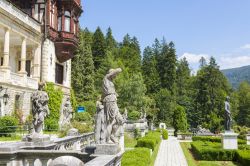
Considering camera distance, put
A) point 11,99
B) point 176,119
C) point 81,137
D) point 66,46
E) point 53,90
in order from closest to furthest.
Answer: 1. point 81,137
2. point 11,99
3. point 53,90
4. point 66,46
5. point 176,119

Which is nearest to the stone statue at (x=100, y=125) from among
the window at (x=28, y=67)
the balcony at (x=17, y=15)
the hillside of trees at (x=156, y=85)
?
the balcony at (x=17, y=15)

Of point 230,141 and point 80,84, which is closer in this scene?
point 230,141

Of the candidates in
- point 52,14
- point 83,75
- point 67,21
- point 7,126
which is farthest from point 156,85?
point 7,126

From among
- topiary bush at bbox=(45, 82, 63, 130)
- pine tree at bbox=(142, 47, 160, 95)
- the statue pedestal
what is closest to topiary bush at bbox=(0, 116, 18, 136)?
topiary bush at bbox=(45, 82, 63, 130)

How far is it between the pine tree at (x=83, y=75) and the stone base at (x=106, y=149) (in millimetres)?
52310

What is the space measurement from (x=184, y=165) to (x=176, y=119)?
3508 cm

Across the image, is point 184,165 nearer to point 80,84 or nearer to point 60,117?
point 60,117

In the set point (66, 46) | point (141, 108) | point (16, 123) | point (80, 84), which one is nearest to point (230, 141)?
point (16, 123)

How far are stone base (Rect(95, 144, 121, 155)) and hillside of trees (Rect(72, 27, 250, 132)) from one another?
1606 inches

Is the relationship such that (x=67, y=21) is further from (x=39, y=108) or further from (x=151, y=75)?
(x=151, y=75)

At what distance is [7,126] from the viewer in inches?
878

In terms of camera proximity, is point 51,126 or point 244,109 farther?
point 244,109

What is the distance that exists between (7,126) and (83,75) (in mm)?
40560

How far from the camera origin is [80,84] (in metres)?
61.1
